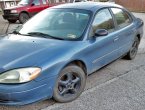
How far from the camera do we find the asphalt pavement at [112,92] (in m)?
3.75

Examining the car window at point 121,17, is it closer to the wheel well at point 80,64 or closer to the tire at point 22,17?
the wheel well at point 80,64

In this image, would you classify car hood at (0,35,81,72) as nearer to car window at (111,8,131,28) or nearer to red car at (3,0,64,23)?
car window at (111,8,131,28)

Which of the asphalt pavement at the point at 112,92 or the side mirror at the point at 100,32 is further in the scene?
the side mirror at the point at 100,32

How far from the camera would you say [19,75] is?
3238mm

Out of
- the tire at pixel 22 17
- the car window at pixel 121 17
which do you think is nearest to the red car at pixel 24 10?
the tire at pixel 22 17

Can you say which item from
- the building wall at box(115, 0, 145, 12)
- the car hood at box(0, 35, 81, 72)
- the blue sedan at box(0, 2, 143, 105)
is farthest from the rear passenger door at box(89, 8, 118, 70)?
the building wall at box(115, 0, 145, 12)

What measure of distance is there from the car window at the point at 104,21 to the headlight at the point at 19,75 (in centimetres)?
162

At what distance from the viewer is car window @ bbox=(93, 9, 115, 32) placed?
4.56 metres

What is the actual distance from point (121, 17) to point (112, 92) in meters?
1.95

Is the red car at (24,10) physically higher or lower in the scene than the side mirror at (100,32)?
lower

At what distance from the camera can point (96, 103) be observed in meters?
3.85

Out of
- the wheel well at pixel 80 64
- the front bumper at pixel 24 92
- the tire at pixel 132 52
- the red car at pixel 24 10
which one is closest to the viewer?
the front bumper at pixel 24 92

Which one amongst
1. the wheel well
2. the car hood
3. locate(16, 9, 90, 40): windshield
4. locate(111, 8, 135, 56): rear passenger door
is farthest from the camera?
locate(111, 8, 135, 56): rear passenger door

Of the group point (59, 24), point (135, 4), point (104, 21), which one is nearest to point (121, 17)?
point (104, 21)
